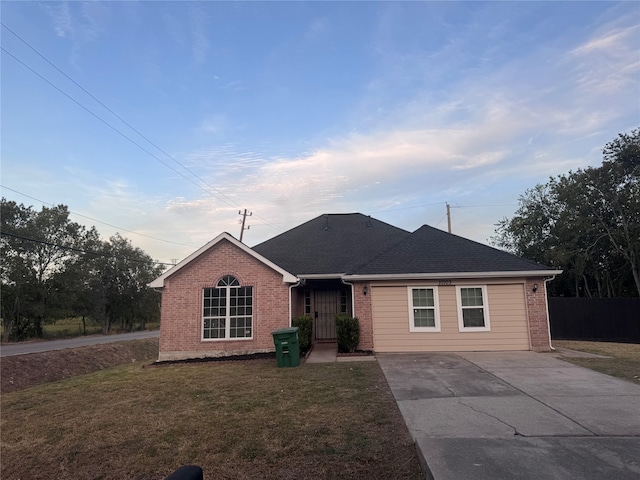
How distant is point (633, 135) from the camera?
23.1 meters

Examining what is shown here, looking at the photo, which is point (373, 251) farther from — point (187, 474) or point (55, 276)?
point (55, 276)

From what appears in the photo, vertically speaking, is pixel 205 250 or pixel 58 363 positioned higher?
pixel 205 250

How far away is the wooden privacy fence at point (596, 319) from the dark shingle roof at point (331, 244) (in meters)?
8.89

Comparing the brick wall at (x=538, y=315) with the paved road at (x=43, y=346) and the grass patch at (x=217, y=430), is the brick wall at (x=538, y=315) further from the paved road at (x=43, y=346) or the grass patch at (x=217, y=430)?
the paved road at (x=43, y=346)

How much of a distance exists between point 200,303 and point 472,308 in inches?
355

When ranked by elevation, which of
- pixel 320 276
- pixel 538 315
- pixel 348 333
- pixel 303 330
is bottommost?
pixel 348 333

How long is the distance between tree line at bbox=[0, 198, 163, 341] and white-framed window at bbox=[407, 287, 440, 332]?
22337mm

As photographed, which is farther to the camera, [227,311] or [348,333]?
[227,311]

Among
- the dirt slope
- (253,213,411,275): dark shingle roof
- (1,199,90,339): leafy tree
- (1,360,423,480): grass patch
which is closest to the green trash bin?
(1,360,423,480): grass patch

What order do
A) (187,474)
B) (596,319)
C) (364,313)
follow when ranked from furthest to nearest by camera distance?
(596,319) < (364,313) < (187,474)

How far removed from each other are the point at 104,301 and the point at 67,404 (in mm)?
33962

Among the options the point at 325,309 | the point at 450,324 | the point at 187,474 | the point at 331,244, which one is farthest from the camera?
the point at 331,244

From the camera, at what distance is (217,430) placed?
17.7 feet

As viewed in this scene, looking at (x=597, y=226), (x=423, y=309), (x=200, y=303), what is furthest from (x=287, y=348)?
(x=597, y=226)
